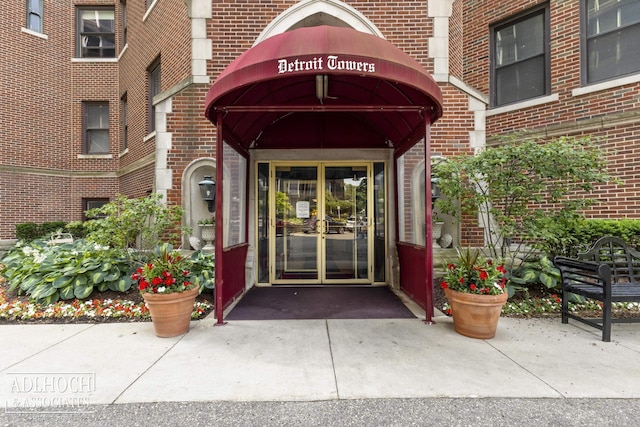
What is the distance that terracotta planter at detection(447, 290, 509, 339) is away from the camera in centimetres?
354

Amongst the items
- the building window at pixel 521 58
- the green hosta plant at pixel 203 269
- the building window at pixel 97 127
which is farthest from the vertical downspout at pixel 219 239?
the building window at pixel 97 127

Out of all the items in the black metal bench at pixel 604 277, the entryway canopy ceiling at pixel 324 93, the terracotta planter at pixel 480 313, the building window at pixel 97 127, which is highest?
the building window at pixel 97 127

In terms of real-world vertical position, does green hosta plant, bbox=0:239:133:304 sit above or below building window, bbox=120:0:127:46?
below

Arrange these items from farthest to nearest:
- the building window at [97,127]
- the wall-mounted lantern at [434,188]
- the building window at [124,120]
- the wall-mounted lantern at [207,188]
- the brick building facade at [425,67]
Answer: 1. the building window at [97,127]
2. the building window at [124,120]
3. the brick building facade at [425,67]
4. the wall-mounted lantern at [207,188]
5. the wall-mounted lantern at [434,188]

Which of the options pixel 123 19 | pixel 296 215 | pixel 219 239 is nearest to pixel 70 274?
pixel 219 239

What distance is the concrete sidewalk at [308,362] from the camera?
2.53 m

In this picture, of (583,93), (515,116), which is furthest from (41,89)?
(583,93)

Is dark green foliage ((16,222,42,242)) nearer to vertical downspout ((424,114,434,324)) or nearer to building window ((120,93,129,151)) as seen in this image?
building window ((120,93,129,151))

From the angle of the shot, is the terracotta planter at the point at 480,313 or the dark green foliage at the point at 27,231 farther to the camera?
the dark green foliage at the point at 27,231

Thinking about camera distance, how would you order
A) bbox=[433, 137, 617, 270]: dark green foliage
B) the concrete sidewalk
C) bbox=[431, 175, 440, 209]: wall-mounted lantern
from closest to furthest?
the concrete sidewalk < bbox=[433, 137, 617, 270]: dark green foliage < bbox=[431, 175, 440, 209]: wall-mounted lantern

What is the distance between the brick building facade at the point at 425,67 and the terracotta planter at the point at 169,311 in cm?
247

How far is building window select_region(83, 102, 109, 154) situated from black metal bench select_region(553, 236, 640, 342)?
13574 mm

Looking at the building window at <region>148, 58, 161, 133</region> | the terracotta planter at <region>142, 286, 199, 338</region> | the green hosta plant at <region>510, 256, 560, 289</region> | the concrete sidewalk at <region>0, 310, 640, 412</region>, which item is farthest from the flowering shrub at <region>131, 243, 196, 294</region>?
the building window at <region>148, 58, 161, 133</region>

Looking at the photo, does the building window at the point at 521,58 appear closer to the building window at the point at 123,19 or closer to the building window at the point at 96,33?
the building window at the point at 123,19
